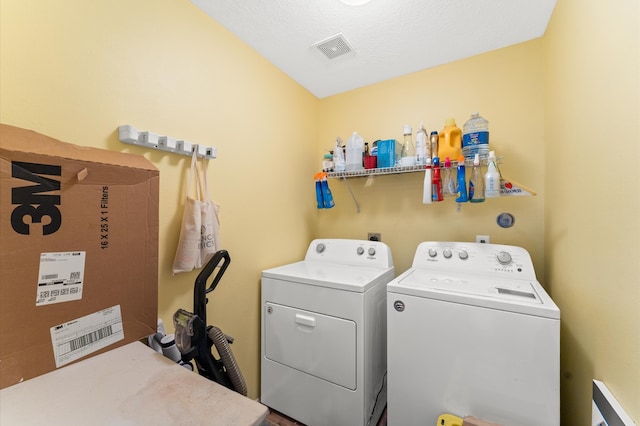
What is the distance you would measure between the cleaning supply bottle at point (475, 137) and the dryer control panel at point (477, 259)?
564 mm

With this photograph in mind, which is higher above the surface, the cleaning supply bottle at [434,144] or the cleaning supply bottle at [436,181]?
the cleaning supply bottle at [434,144]

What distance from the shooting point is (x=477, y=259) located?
1.50m

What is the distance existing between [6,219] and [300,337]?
1.31m

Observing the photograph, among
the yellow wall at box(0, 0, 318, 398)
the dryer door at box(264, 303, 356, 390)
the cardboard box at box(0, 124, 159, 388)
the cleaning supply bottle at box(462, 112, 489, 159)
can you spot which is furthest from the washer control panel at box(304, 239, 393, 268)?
the cardboard box at box(0, 124, 159, 388)

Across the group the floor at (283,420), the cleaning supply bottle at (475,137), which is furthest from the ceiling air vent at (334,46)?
the floor at (283,420)

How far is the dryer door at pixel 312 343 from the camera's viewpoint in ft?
4.46

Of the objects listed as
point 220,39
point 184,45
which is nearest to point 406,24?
point 220,39

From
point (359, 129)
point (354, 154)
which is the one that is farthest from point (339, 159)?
point (359, 129)

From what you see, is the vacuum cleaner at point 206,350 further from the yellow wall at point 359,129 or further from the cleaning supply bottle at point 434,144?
the cleaning supply bottle at point 434,144

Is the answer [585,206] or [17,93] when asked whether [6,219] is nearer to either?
[17,93]

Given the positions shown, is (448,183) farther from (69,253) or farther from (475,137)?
(69,253)

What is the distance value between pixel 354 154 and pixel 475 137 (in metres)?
0.78

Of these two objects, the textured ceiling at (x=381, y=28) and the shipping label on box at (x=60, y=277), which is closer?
the shipping label on box at (x=60, y=277)

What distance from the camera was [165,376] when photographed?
683 mm
